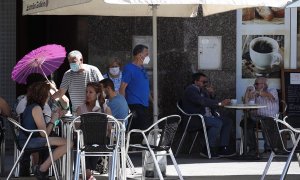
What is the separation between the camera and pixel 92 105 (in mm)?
9664

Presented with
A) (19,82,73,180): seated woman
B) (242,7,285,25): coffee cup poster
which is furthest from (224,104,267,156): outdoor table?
(19,82,73,180): seated woman

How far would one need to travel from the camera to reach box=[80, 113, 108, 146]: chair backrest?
28.5 ft

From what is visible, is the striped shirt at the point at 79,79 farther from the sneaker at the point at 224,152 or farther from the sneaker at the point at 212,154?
the sneaker at the point at 224,152

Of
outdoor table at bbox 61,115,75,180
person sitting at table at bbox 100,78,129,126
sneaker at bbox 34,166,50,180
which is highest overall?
person sitting at table at bbox 100,78,129,126

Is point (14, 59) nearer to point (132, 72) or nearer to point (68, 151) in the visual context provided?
point (132, 72)

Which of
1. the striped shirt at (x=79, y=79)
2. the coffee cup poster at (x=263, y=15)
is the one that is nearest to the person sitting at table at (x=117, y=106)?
the striped shirt at (x=79, y=79)

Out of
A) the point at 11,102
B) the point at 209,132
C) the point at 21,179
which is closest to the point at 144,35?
the point at 209,132

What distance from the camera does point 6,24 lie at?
13.9 meters

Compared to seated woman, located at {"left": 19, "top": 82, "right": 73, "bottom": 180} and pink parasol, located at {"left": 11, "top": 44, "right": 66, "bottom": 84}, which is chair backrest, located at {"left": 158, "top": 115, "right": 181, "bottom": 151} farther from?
pink parasol, located at {"left": 11, "top": 44, "right": 66, "bottom": 84}

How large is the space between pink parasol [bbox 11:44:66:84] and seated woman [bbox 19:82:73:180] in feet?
1.35

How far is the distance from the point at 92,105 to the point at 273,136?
2159mm

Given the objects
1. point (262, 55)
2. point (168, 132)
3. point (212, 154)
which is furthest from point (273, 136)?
point (262, 55)

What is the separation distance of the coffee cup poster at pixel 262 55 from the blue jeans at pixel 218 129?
38.4 inches

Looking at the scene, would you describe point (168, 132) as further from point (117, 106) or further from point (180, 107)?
point (180, 107)
